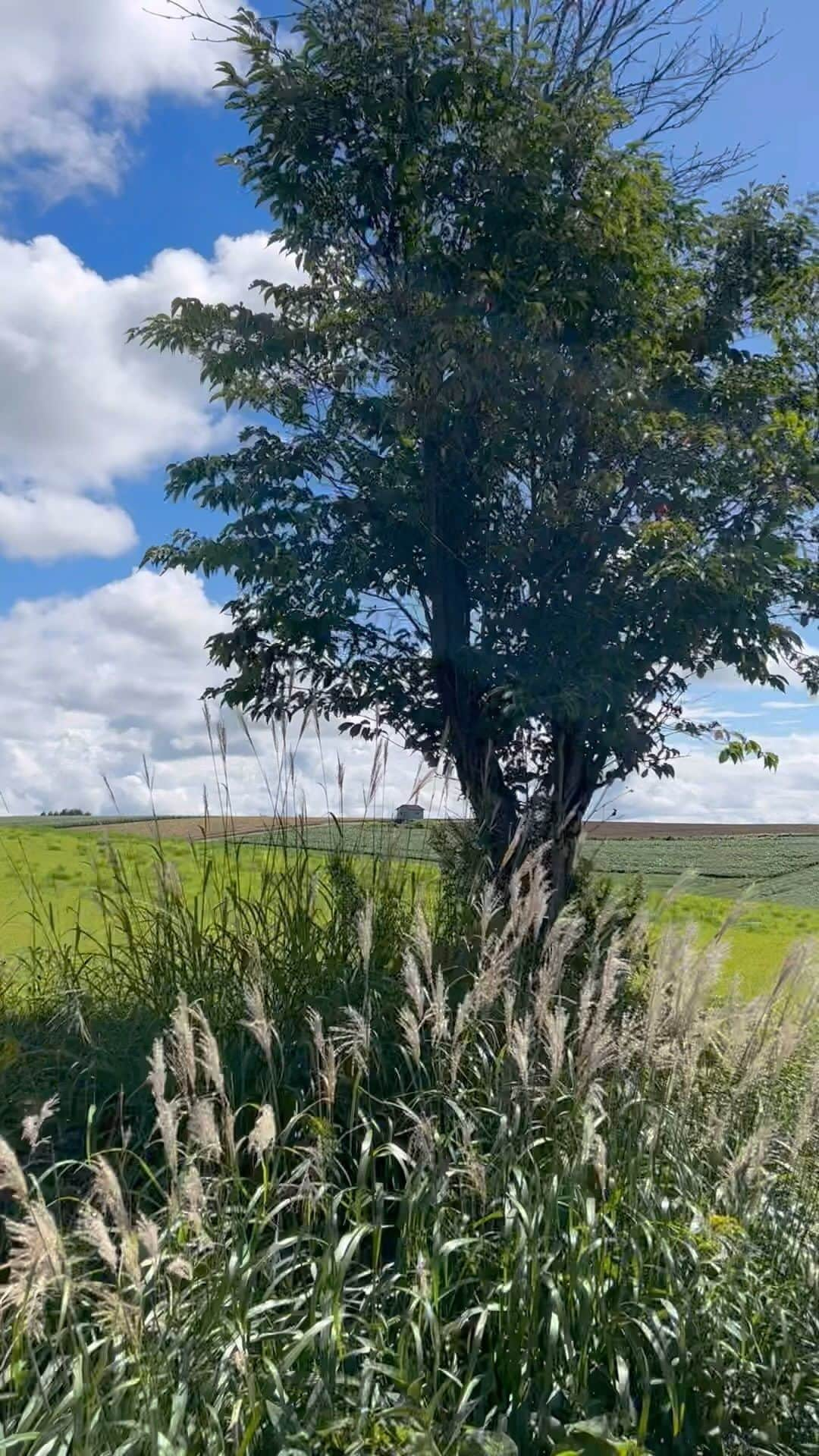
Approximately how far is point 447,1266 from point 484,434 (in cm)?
501

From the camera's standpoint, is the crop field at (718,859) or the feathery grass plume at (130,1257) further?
the crop field at (718,859)

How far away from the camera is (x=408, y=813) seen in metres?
6.14

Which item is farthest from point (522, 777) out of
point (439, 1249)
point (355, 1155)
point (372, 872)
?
point (439, 1249)

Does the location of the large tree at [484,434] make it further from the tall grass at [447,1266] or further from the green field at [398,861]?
the tall grass at [447,1266]

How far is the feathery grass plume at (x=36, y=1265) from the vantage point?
2.28 meters

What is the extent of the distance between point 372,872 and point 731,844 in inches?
473

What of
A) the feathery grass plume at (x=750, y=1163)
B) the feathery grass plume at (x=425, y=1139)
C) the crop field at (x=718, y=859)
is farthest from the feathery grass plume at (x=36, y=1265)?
the crop field at (x=718, y=859)

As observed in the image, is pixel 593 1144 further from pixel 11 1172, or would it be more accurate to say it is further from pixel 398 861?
pixel 398 861

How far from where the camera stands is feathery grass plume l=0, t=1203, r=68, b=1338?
228 centimetres

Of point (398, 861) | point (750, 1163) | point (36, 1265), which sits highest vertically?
point (398, 861)

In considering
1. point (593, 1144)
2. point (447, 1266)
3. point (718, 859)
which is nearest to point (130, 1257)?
point (447, 1266)

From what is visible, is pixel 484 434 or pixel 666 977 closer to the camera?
pixel 666 977

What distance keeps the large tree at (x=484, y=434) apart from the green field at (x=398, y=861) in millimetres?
1016

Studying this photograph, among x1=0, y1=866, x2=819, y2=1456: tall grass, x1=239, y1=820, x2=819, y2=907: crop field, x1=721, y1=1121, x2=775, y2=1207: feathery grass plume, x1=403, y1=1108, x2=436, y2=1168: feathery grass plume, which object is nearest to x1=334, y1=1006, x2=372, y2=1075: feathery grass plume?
x1=0, y1=866, x2=819, y2=1456: tall grass
